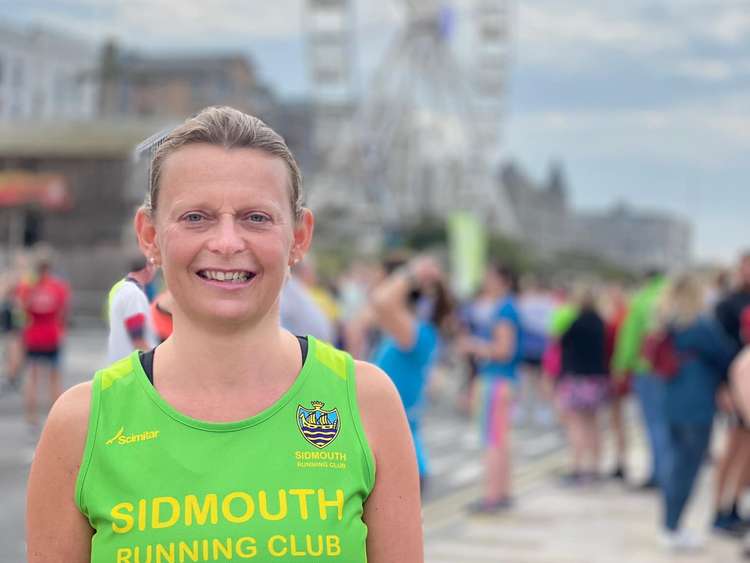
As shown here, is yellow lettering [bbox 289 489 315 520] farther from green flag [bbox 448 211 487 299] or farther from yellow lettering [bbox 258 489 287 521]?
green flag [bbox 448 211 487 299]

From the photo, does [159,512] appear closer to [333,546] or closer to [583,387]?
[333,546]

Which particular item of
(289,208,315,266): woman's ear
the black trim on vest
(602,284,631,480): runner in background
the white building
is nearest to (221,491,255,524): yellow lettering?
the black trim on vest

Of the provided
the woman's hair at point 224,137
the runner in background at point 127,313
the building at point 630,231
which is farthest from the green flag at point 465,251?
the building at point 630,231

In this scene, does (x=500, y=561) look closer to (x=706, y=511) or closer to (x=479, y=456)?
(x=706, y=511)

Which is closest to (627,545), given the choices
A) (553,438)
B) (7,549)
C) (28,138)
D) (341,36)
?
(7,549)

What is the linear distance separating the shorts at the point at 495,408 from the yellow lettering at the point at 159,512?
6.12 meters

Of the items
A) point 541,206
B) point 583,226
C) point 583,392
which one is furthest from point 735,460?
point 583,226

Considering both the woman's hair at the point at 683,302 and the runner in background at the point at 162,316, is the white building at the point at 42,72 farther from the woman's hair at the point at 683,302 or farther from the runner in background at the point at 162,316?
the runner in background at the point at 162,316

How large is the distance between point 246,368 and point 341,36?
61329mm

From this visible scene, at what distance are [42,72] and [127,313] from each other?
20.3 metres

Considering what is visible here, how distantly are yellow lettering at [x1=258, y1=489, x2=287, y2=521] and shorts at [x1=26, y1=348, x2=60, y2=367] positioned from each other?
30.7 feet

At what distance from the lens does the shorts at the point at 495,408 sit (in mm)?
7539

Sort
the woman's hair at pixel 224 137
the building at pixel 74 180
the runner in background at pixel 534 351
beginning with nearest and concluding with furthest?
the woman's hair at pixel 224 137, the runner in background at pixel 534 351, the building at pixel 74 180

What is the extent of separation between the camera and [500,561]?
6.32 meters
